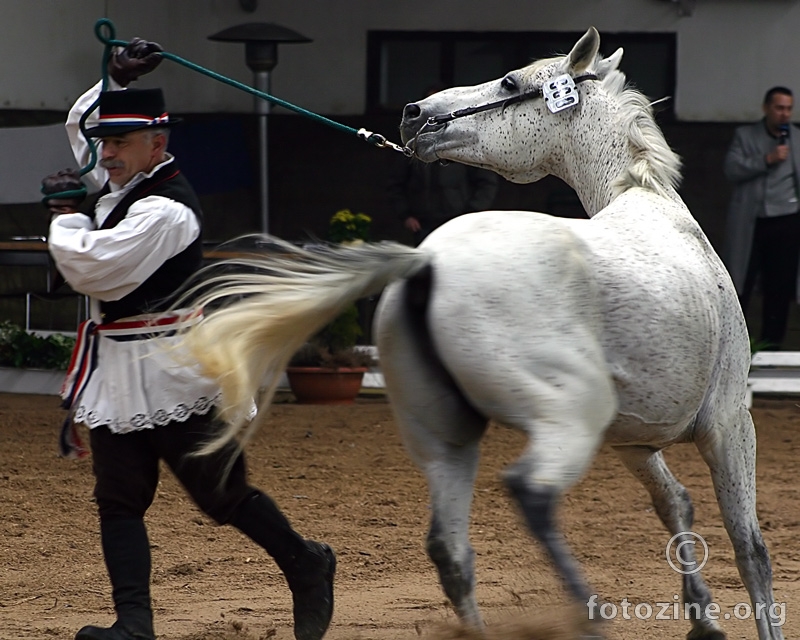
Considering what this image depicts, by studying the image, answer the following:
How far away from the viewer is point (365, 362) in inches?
350

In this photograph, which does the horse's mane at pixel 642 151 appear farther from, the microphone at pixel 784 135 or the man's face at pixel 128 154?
the microphone at pixel 784 135

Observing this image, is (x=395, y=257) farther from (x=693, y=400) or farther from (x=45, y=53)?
(x=45, y=53)

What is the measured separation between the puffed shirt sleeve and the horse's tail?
34cm

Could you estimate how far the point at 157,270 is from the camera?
3.82 meters

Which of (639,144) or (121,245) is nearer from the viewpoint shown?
(121,245)

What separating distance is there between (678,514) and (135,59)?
2376 mm

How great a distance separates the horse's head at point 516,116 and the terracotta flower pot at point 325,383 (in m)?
4.61

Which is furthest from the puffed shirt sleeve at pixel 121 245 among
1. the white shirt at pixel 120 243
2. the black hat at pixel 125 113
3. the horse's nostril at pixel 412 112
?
the horse's nostril at pixel 412 112

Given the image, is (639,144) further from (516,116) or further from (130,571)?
(130,571)

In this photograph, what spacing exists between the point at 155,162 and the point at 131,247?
379 mm

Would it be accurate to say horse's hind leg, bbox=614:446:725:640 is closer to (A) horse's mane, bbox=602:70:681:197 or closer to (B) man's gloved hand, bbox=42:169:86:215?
(A) horse's mane, bbox=602:70:681:197

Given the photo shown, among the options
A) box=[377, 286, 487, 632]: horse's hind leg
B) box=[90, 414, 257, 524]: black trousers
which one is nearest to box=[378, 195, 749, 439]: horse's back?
box=[377, 286, 487, 632]: horse's hind leg

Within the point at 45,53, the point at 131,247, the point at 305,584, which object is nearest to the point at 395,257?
the point at 131,247

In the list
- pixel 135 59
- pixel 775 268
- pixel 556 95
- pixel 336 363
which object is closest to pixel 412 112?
pixel 556 95
